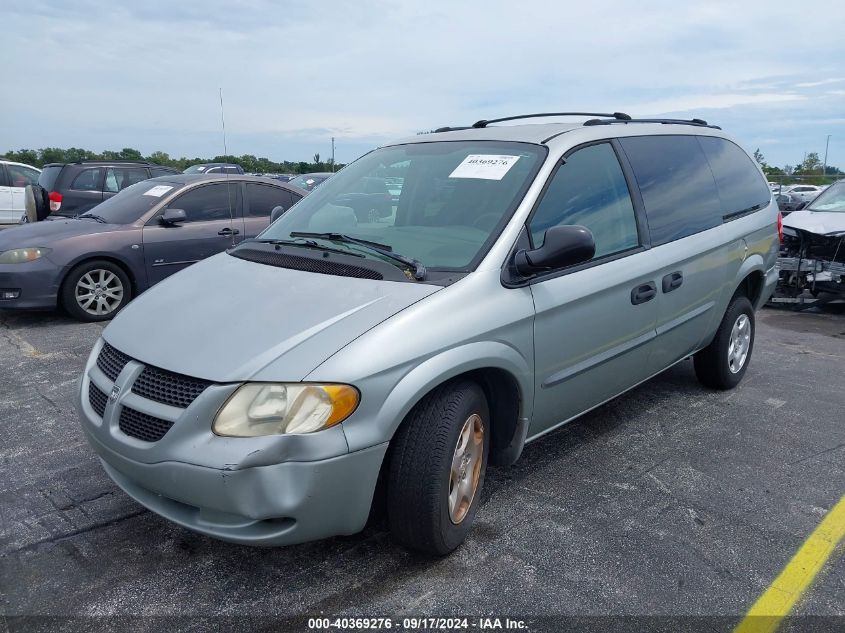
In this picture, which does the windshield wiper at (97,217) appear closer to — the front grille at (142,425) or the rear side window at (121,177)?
the rear side window at (121,177)

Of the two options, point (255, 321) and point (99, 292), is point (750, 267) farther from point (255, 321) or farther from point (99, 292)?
point (99, 292)

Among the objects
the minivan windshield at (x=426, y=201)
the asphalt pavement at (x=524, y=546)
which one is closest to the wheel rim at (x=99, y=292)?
the asphalt pavement at (x=524, y=546)

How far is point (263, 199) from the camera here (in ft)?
26.2

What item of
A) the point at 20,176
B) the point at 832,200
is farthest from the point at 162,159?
the point at 832,200

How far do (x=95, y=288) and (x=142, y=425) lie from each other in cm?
511

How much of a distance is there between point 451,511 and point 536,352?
77 cm

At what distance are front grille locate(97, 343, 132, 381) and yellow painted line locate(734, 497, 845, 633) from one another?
2474 millimetres

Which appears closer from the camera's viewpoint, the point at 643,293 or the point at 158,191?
the point at 643,293

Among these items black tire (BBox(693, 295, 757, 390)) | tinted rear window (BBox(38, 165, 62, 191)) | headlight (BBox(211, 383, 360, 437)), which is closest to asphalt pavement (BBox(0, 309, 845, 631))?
black tire (BBox(693, 295, 757, 390))

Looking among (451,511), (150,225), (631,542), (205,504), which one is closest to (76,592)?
(205,504)

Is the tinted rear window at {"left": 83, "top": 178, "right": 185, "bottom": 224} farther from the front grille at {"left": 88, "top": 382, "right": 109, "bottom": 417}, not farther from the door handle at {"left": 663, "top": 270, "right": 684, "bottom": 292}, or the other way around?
the door handle at {"left": 663, "top": 270, "right": 684, "bottom": 292}

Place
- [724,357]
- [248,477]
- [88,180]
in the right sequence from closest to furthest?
1. [248,477]
2. [724,357]
3. [88,180]

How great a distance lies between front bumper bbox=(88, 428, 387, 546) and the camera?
7.43 ft

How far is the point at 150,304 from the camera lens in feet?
10.0
